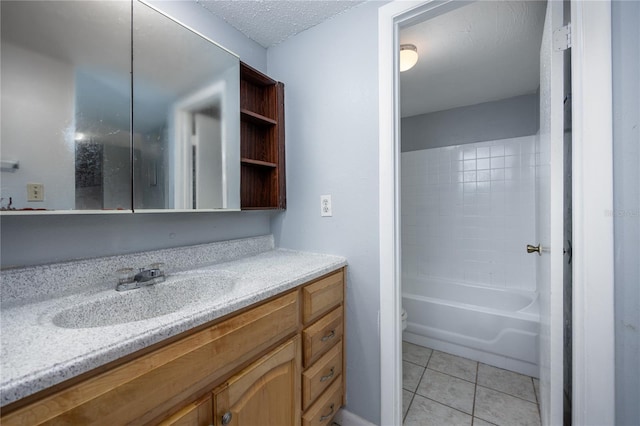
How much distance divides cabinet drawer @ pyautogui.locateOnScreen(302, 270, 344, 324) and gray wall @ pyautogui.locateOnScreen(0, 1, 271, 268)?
602 mm

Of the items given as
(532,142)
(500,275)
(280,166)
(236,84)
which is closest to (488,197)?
(532,142)

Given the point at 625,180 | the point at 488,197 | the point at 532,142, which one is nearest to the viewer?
the point at 625,180

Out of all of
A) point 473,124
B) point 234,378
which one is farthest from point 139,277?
point 473,124

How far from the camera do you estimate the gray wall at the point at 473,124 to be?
8.01 feet

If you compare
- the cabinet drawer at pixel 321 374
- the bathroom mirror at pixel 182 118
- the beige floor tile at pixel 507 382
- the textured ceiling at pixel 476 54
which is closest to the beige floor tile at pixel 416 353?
the beige floor tile at pixel 507 382

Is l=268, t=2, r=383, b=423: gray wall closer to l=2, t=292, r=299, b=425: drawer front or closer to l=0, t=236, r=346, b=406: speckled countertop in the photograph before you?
l=0, t=236, r=346, b=406: speckled countertop

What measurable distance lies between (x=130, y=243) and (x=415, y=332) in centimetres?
216

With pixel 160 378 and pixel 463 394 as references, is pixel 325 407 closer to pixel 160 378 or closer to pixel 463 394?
pixel 160 378

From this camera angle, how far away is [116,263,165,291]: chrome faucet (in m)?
0.94

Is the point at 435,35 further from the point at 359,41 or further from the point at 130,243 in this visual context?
the point at 130,243

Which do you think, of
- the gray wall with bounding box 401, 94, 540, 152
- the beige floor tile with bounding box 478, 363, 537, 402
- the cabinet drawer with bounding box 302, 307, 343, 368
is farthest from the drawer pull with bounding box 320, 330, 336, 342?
the gray wall with bounding box 401, 94, 540, 152

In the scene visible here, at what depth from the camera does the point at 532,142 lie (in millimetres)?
2402

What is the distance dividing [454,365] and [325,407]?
123 centimetres

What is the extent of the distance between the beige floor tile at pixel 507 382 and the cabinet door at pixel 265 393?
142 cm
